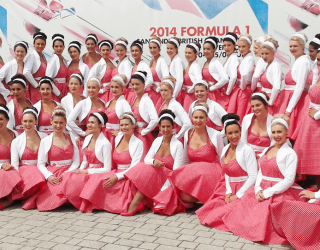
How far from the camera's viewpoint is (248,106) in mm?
6051

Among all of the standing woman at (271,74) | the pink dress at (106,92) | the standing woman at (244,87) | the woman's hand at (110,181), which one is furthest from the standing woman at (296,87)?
the pink dress at (106,92)

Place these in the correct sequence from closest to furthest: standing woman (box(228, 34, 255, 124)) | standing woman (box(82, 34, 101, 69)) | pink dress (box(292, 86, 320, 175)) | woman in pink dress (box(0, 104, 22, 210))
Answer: pink dress (box(292, 86, 320, 175)) → woman in pink dress (box(0, 104, 22, 210)) → standing woman (box(228, 34, 255, 124)) → standing woman (box(82, 34, 101, 69))

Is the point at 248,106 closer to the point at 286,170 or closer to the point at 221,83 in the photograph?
the point at 221,83

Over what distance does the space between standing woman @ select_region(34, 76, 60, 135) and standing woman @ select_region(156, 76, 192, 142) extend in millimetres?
1506

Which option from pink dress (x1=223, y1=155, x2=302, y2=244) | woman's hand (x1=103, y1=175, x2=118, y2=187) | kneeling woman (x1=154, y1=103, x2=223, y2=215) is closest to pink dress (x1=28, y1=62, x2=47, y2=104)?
woman's hand (x1=103, y1=175, x2=118, y2=187)

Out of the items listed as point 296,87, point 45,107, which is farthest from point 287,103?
point 45,107

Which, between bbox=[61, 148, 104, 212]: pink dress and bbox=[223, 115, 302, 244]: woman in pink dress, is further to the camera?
bbox=[61, 148, 104, 212]: pink dress

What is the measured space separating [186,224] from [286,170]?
44.5 inches

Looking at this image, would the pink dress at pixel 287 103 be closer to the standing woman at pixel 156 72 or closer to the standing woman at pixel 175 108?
the standing woman at pixel 175 108

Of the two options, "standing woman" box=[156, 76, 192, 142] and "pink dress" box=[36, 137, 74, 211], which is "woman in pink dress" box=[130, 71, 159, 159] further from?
"pink dress" box=[36, 137, 74, 211]

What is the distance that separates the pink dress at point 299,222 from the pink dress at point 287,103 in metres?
1.64

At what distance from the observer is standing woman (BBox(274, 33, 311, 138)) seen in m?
5.26

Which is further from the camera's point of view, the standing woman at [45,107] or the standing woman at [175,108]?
the standing woman at [45,107]

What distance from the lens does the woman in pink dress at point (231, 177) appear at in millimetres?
4552
